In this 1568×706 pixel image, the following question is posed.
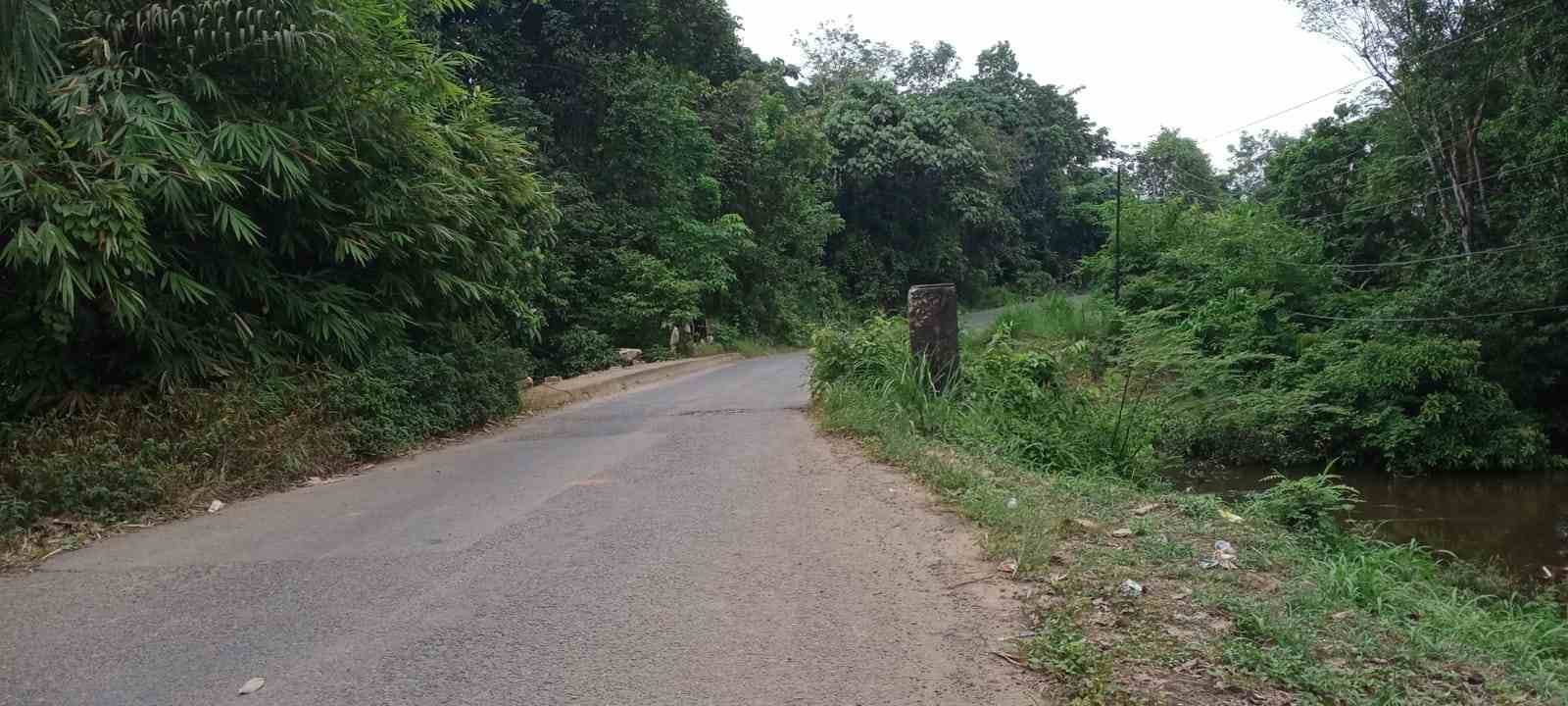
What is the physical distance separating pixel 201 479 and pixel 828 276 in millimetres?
33026

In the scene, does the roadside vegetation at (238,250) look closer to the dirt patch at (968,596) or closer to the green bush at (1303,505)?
the dirt patch at (968,596)

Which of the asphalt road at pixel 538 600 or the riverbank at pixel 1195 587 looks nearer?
the riverbank at pixel 1195 587

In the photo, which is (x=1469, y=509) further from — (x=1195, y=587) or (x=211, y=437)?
(x=211, y=437)

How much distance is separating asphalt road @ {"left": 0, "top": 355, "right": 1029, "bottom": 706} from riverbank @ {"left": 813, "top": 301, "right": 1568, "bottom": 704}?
0.29 metres

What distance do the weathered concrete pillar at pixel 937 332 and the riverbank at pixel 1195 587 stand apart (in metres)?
0.73

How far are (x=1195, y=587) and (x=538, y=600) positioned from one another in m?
2.98

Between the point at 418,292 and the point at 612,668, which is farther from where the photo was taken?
the point at 418,292

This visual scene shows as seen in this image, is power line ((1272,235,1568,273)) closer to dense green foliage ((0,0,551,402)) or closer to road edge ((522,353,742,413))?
road edge ((522,353,742,413))

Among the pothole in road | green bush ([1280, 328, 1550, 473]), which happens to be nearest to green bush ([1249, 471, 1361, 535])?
the pothole in road

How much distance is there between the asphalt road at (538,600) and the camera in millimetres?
3773

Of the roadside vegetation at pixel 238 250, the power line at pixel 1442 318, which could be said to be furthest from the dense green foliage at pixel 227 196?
the power line at pixel 1442 318

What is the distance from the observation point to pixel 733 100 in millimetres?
29438

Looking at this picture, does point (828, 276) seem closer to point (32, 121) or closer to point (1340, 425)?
point (1340, 425)

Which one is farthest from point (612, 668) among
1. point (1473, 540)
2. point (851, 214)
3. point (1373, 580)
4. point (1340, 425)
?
point (851, 214)
